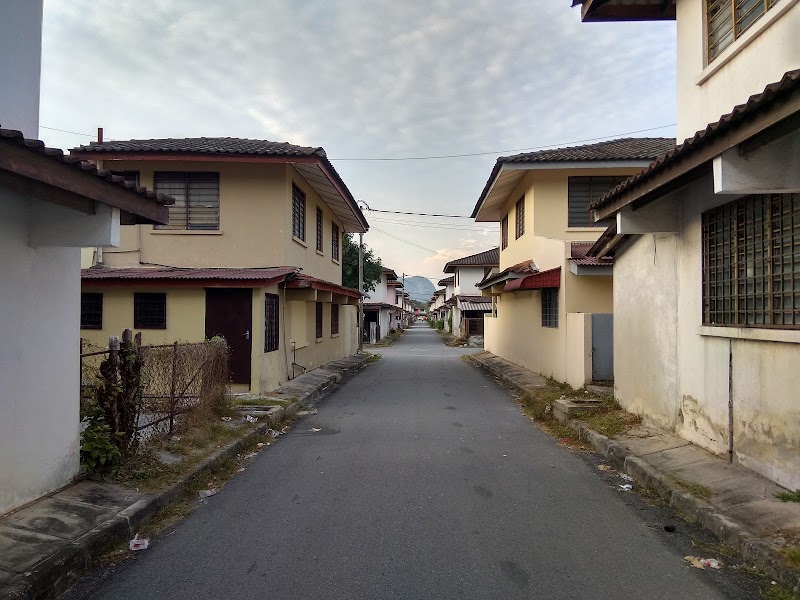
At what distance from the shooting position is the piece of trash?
14.7ft

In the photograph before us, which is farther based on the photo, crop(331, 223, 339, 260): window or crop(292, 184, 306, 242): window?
crop(331, 223, 339, 260): window

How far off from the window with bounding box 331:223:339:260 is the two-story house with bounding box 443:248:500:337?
73.1 feet

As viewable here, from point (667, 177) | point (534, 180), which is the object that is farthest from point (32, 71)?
point (534, 180)

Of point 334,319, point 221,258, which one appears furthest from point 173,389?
point 334,319

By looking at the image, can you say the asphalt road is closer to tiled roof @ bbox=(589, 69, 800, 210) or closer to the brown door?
tiled roof @ bbox=(589, 69, 800, 210)

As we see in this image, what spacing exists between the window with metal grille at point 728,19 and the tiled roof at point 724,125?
2.08m

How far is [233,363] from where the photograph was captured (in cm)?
1197

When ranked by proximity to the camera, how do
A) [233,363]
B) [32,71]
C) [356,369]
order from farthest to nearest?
[356,369]
[233,363]
[32,71]

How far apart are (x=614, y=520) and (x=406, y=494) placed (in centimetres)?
195

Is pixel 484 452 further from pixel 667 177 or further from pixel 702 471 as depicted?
pixel 667 177

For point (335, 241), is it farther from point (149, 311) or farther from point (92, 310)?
point (92, 310)

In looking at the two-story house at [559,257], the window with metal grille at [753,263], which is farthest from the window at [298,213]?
the window with metal grille at [753,263]

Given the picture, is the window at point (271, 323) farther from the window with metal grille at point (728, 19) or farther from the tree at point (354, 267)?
the tree at point (354, 267)

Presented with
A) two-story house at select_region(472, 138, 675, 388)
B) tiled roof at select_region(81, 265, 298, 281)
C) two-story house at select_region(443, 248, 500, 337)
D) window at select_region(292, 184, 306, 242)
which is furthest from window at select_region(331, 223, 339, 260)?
two-story house at select_region(443, 248, 500, 337)
